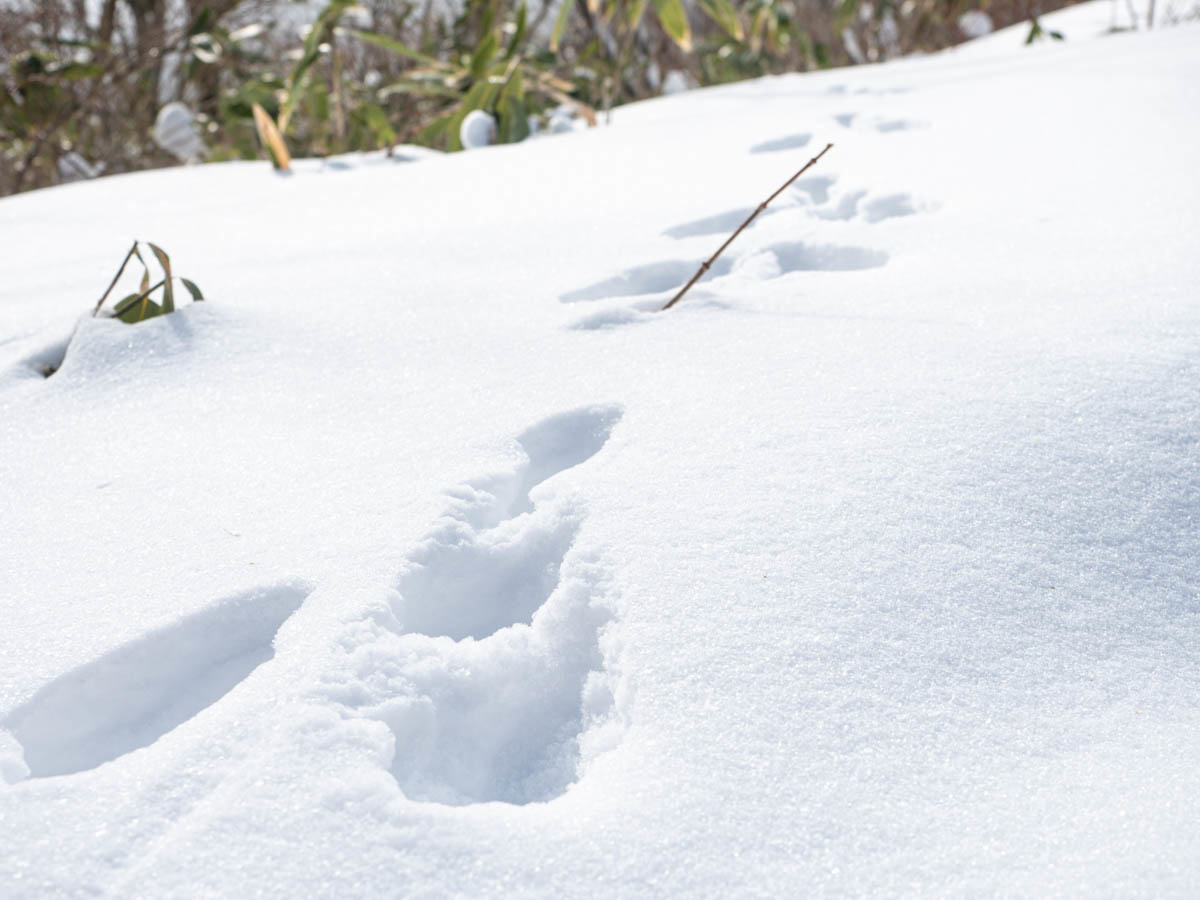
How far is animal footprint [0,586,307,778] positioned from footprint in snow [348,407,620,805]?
9 centimetres

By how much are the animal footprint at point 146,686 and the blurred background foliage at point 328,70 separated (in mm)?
1890

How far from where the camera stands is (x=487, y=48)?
258 centimetres

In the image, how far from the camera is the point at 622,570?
0.62m

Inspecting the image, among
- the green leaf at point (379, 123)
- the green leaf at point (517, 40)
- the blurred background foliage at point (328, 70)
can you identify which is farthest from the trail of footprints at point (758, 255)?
the green leaf at point (379, 123)

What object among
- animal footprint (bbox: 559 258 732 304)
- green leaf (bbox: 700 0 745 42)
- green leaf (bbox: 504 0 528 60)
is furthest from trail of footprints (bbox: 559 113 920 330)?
green leaf (bbox: 504 0 528 60)

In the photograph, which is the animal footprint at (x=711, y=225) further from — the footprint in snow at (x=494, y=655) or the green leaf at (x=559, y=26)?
the green leaf at (x=559, y=26)

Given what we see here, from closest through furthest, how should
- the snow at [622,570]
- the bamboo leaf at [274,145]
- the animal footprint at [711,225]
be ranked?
1. the snow at [622,570]
2. the animal footprint at [711,225]
3. the bamboo leaf at [274,145]

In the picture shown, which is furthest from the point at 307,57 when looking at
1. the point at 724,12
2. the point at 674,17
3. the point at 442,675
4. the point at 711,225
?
the point at 442,675

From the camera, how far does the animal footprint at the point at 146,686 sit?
21.3 inches

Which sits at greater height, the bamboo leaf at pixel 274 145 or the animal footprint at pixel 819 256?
the bamboo leaf at pixel 274 145

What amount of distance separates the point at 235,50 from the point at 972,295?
3.71m

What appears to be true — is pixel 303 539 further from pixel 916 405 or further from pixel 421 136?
pixel 421 136

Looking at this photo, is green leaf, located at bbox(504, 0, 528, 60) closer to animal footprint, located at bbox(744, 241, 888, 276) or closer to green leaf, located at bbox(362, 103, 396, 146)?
green leaf, located at bbox(362, 103, 396, 146)

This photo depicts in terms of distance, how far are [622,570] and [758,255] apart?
2.05 ft
